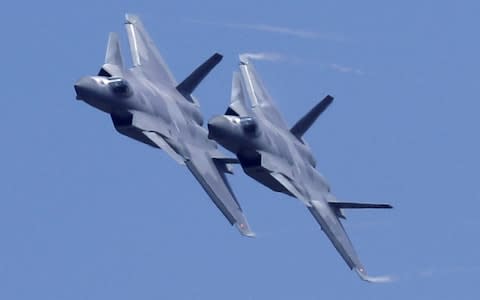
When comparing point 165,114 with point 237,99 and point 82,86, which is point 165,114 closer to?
point 237,99

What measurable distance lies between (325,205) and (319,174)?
1.51 meters

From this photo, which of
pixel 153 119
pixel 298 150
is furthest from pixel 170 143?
pixel 298 150

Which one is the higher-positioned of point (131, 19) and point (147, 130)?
point (131, 19)

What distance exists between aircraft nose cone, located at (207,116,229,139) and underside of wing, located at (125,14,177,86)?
564 cm

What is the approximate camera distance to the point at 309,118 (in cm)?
6800

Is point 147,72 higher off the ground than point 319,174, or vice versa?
point 147,72

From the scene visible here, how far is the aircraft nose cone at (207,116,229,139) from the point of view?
6141cm

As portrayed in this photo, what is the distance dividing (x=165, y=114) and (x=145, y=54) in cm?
529

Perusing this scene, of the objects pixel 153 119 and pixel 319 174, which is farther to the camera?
pixel 319 174

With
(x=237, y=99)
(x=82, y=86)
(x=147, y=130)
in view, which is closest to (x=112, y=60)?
(x=147, y=130)

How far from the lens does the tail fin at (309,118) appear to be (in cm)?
6781

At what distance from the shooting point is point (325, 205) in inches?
2611

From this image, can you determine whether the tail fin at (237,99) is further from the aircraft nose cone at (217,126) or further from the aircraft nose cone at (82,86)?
the aircraft nose cone at (82,86)

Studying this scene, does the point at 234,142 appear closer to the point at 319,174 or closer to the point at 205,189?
the point at 205,189
